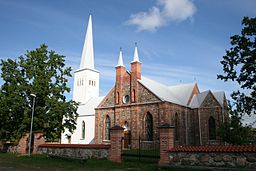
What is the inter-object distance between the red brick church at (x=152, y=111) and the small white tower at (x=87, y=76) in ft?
44.9

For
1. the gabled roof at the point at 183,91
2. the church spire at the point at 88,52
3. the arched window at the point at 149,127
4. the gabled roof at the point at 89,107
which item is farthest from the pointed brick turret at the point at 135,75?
the church spire at the point at 88,52

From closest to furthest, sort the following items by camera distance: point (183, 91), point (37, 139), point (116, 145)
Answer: point (116, 145) → point (37, 139) → point (183, 91)

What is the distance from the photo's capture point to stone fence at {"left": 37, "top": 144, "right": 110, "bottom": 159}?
50.5 feet

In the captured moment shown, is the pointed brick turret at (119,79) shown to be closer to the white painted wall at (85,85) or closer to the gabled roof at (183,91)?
the gabled roof at (183,91)

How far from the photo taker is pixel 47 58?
24266 millimetres

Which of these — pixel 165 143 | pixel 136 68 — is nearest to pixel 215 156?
pixel 165 143

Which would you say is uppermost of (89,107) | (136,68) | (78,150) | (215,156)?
(136,68)

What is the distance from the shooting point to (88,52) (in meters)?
48.6

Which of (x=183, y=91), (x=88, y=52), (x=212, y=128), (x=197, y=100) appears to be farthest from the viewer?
(x=88, y=52)

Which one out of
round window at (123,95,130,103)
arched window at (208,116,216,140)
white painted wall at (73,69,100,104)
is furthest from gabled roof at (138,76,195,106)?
white painted wall at (73,69,100,104)

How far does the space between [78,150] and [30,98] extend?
892cm

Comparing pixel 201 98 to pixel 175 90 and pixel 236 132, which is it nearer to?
pixel 175 90

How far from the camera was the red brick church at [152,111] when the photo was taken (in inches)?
1102

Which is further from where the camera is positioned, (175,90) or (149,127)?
(175,90)
